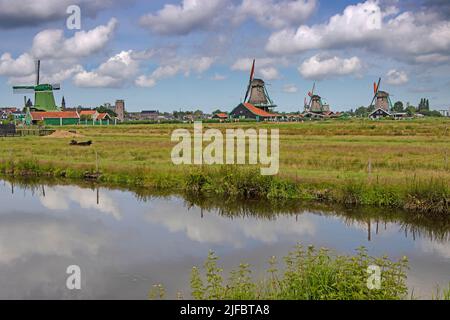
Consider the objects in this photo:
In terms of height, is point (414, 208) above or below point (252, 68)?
below

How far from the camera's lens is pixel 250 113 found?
76.6 metres

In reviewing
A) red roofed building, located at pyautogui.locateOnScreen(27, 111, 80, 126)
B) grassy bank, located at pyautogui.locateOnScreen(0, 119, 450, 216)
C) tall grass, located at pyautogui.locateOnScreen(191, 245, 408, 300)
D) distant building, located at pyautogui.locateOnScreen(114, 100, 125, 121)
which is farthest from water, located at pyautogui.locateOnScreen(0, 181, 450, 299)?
distant building, located at pyautogui.locateOnScreen(114, 100, 125, 121)

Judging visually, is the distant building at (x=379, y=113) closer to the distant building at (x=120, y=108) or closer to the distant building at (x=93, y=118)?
the distant building at (x=93, y=118)

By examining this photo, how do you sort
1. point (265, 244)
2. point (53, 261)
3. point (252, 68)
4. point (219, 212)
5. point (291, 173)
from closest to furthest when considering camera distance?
point (53, 261) → point (265, 244) → point (219, 212) → point (291, 173) → point (252, 68)

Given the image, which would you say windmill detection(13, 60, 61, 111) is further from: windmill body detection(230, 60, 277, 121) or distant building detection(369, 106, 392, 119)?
distant building detection(369, 106, 392, 119)

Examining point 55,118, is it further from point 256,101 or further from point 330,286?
point 330,286

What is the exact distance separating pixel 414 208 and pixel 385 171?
15.4 feet

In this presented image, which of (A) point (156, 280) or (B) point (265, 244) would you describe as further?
(B) point (265, 244)

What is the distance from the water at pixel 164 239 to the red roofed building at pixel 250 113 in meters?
61.0

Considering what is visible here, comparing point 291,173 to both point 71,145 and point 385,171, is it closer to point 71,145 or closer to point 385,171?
point 385,171

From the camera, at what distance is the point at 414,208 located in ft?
Answer: 43.4

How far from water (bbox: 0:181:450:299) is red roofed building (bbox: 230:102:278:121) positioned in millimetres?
60957
